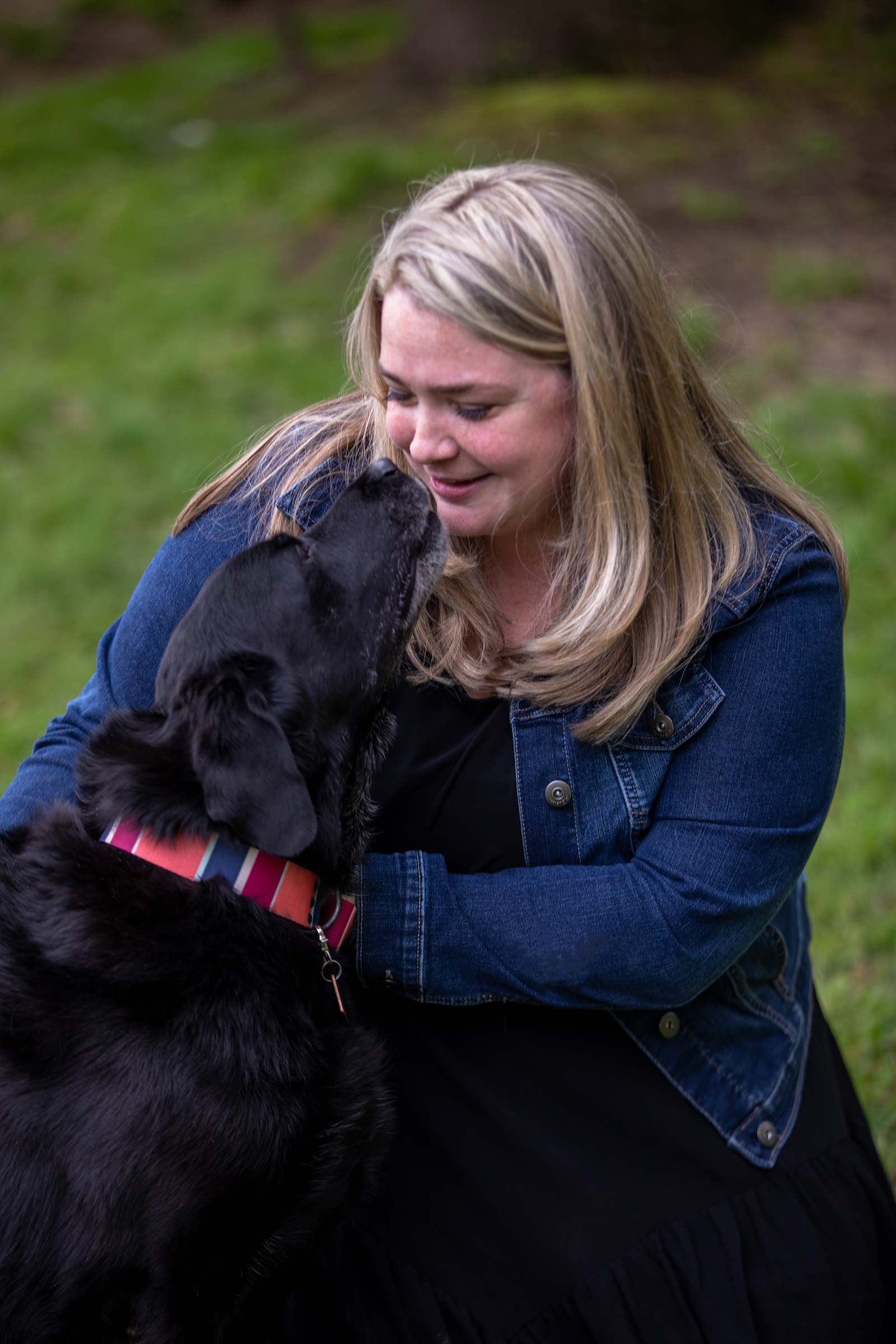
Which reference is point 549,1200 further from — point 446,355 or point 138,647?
point 446,355

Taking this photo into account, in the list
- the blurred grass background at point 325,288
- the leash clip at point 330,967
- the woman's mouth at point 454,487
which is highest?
the woman's mouth at point 454,487

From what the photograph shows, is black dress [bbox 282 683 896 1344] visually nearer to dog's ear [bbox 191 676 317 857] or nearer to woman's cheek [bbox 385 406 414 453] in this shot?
dog's ear [bbox 191 676 317 857]

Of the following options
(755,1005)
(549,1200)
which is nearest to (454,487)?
(755,1005)

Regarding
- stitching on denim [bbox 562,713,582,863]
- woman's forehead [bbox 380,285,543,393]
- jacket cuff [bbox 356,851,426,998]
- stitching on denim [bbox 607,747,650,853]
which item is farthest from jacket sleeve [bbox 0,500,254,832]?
stitching on denim [bbox 607,747,650,853]

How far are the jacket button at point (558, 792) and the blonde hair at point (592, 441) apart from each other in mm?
111

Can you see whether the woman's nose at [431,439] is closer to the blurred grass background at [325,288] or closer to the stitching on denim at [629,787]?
the stitching on denim at [629,787]

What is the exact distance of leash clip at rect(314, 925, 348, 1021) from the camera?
2248 millimetres

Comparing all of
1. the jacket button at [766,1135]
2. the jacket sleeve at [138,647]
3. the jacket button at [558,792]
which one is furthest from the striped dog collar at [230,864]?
the jacket button at [766,1135]

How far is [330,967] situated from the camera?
2260 mm

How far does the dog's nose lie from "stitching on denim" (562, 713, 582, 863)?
0.61 meters

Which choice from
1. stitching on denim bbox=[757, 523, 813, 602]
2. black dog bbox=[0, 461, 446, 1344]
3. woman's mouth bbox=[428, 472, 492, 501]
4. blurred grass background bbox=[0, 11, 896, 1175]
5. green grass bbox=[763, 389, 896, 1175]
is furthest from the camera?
blurred grass background bbox=[0, 11, 896, 1175]

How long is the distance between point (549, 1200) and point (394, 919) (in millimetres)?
603

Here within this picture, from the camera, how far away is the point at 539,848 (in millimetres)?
2328

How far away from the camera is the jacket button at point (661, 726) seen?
2309 mm
